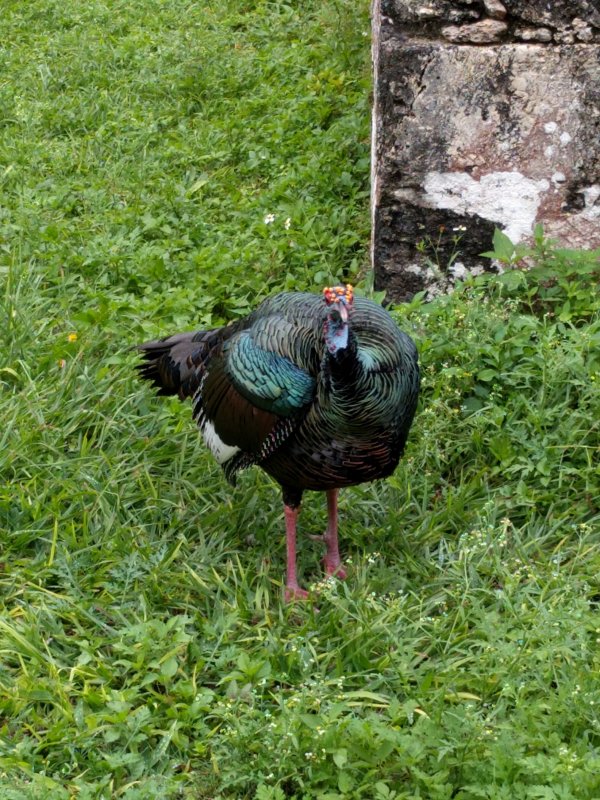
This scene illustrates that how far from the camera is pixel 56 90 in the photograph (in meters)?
7.57

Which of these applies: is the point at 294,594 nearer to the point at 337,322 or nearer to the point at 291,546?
the point at 291,546

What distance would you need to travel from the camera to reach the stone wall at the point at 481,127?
16.0 feet

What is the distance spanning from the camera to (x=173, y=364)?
4469 mm

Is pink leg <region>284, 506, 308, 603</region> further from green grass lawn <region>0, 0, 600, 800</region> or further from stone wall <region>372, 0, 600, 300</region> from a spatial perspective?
stone wall <region>372, 0, 600, 300</region>

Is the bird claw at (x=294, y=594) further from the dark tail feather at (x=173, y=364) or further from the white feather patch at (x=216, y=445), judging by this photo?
the dark tail feather at (x=173, y=364)

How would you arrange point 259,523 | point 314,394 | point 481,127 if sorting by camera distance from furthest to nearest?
point 481,127, point 259,523, point 314,394

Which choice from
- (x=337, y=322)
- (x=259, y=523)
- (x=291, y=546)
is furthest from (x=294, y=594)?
(x=337, y=322)

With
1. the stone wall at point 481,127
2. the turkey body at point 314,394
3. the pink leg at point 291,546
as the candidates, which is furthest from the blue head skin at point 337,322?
the stone wall at point 481,127

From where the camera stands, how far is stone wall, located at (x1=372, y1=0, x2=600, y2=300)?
4867 mm

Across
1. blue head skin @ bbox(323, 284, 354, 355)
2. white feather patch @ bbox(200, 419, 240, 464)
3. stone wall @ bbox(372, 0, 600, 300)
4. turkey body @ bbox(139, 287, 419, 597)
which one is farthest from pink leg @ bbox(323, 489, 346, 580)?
stone wall @ bbox(372, 0, 600, 300)

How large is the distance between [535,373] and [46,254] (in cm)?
264

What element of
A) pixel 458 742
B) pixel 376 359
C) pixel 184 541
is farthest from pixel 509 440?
pixel 458 742

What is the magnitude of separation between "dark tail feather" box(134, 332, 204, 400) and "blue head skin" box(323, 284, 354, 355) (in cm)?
99

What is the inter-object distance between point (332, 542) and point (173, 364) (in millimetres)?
936
